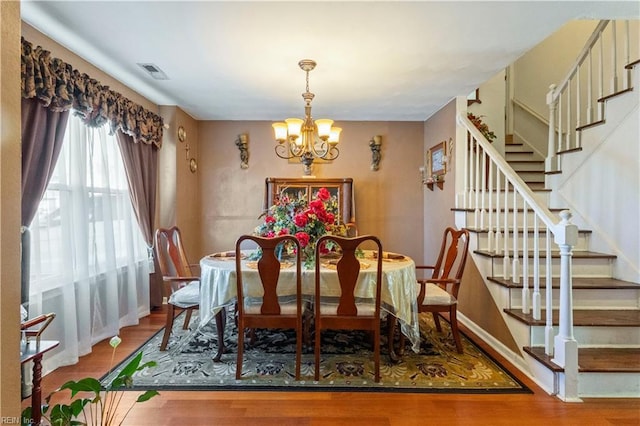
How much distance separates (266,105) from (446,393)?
3383mm

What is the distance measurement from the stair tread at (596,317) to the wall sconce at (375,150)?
2.62m

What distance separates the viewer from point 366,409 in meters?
1.99

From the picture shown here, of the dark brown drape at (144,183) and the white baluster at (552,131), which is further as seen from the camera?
the white baluster at (552,131)

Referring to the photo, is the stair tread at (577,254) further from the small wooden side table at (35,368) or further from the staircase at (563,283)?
the small wooden side table at (35,368)

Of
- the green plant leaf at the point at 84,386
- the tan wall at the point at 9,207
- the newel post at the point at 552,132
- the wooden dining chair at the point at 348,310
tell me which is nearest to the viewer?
the tan wall at the point at 9,207

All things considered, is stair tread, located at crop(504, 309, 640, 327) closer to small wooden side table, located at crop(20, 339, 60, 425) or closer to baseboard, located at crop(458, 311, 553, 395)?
baseboard, located at crop(458, 311, 553, 395)

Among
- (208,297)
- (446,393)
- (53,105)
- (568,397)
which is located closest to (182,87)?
(53,105)

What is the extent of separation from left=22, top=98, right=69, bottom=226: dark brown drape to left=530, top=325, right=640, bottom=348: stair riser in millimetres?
3446

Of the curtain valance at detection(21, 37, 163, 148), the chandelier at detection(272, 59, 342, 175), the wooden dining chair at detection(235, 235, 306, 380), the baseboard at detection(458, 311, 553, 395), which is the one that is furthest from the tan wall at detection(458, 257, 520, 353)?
the curtain valance at detection(21, 37, 163, 148)

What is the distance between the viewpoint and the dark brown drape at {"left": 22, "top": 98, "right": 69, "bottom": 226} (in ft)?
6.89

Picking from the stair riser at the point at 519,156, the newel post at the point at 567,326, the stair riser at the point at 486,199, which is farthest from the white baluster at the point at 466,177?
the newel post at the point at 567,326

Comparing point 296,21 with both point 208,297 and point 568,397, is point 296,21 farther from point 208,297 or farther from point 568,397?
point 568,397

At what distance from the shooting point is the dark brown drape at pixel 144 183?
10.9 ft

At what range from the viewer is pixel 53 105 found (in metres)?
2.27
